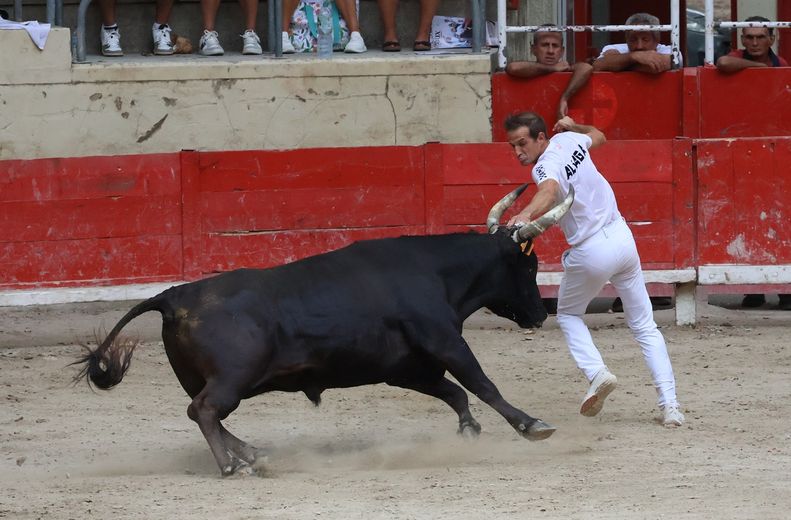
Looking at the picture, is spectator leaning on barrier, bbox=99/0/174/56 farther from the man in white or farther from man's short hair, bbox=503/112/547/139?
man's short hair, bbox=503/112/547/139

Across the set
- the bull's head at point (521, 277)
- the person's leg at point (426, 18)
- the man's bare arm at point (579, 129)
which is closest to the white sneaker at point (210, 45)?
the person's leg at point (426, 18)

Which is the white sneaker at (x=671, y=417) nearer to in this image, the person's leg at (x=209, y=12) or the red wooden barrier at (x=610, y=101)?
the red wooden barrier at (x=610, y=101)

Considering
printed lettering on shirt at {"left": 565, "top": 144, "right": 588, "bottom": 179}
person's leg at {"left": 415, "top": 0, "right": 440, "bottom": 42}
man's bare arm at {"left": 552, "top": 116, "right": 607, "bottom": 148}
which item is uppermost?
person's leg at {"left": 415, "top": 0, "right": 440, "bottom": 42}

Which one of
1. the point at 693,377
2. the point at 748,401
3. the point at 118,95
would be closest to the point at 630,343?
the point at 693,377

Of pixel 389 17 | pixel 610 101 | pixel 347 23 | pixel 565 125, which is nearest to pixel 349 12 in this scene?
pixel 347 23

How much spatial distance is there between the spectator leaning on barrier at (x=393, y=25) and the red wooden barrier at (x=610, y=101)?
767 mm

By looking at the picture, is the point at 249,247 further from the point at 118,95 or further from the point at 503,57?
the point at 503,57

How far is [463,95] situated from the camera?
36.0ft

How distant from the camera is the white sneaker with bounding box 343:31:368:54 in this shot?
36.6ft

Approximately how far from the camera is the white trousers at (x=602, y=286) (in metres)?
6.61

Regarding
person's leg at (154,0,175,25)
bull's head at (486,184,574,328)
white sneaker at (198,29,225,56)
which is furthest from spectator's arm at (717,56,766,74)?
bull's head at (486,184,574,328)

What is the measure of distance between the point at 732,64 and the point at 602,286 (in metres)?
4.45

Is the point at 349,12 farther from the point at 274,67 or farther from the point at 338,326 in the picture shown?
the point at 338,326

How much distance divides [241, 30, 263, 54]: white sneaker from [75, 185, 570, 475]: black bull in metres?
4.96
